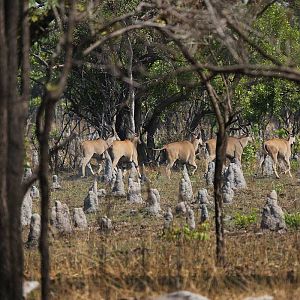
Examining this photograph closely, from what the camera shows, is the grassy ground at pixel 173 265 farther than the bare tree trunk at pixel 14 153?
Yes

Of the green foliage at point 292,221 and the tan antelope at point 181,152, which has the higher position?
the tan antelope at point 181,152

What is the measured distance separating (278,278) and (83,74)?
24.5m

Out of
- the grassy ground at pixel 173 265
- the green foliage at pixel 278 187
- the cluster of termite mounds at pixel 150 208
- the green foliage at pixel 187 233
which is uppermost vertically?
the green foliage at pixel 278 187

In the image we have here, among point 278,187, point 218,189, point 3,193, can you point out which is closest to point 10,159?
point 3,193

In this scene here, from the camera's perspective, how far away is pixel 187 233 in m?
13.9

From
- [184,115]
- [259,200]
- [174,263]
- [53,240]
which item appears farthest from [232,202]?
[184,115]

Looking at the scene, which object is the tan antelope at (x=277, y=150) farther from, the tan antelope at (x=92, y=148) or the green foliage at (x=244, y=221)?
the green foliage at (x=244, y=221)

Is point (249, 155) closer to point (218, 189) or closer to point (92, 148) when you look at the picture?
point (92, 148)

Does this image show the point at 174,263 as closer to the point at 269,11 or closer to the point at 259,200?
the point at 259,200

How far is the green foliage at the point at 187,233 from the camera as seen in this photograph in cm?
1336

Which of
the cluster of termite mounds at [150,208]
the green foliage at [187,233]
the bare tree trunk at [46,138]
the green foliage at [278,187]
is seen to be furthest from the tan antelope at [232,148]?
the bare tree trunk at [46,138]

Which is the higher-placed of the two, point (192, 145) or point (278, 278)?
point (192, 145)

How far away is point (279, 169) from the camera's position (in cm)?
3109

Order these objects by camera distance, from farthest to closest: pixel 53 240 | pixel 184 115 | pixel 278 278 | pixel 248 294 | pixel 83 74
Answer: pixel 184 115, pixel 83 74, pixel 53 240, pixel 278 278, pixel 248 294
